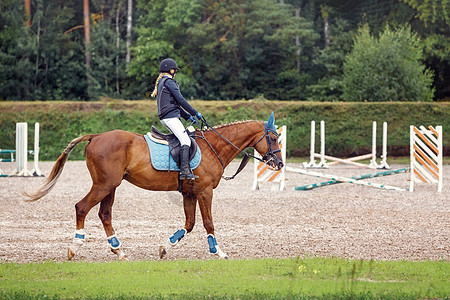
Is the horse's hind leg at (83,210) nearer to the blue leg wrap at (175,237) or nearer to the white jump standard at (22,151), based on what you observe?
the blue leg wrap at (175,237)

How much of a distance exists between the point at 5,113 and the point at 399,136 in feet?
66.3

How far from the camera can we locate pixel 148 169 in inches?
367

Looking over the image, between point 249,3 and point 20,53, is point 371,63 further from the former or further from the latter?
point 20,53

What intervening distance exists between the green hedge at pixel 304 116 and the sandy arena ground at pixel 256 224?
15041 mm

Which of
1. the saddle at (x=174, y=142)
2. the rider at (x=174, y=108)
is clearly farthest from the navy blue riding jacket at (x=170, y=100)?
the saddle at (x=174, y=142)

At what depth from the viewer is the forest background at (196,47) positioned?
47.0 m

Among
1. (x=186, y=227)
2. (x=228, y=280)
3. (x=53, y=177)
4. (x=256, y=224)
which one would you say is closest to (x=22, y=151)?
(x=256, y=224)

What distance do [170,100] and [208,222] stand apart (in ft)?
5.82

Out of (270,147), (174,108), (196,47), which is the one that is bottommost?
(270,147)

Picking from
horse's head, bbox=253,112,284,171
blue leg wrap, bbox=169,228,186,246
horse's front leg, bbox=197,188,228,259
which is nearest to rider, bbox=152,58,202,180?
horse's front leg, bbox=197,188,228,259

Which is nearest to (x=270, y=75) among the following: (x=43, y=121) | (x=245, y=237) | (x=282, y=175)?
(x=43, y=121)

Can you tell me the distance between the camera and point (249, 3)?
1967 inches

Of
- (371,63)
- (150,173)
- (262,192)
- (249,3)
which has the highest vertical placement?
(249,3)

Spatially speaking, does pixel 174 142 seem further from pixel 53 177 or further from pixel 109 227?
pixel 53 177
